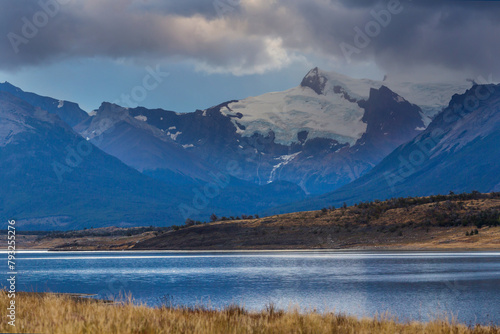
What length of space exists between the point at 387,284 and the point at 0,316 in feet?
132

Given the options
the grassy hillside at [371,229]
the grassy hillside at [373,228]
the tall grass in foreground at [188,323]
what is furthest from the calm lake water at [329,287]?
the grassy hillside at [373,228]

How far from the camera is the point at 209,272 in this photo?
82.3 metres

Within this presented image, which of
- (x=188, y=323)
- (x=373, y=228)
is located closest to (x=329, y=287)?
(x=188, y=323)

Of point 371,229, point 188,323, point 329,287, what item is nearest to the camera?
point 188,323

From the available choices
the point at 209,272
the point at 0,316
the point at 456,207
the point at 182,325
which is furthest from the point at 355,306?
the point at 456,207

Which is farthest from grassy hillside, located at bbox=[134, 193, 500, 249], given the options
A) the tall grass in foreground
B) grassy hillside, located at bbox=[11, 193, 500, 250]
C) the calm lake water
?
the tall grass in foreground

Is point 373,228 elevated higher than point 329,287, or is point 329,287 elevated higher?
point 373,228

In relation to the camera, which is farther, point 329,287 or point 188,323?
point 329,287

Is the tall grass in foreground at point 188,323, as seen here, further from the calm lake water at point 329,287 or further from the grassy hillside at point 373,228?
the grassy hillside at point 373,228

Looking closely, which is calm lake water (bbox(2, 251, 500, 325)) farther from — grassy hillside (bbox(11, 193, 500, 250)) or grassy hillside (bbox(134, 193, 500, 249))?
grassy hillside (bbox(134, 193, 500, 249))

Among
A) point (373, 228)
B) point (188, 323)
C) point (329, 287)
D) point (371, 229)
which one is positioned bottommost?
point (329, 287)

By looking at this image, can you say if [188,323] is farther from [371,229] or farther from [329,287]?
[371,229]

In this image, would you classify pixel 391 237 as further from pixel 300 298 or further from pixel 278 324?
pixel 278 324

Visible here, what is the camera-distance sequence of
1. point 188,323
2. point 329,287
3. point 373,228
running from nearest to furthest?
point 188,323 → point 329,287 → point 373,228
